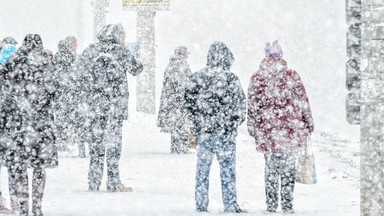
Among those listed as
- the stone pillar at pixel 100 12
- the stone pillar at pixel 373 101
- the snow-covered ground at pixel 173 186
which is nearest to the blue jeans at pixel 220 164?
the snow-covered ground at pixel 173 186

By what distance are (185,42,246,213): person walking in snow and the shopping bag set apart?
1.58 m

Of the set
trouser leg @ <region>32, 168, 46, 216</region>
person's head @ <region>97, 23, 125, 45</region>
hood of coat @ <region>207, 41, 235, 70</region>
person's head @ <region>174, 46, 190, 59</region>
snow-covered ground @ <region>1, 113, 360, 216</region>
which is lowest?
snow-covered ground @ <region>1, 113, 360, 216</region>

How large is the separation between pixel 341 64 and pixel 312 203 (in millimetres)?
38205

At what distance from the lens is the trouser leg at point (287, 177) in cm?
674

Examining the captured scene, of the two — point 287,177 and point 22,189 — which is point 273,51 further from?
point 22,189

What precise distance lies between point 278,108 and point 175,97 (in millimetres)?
5125

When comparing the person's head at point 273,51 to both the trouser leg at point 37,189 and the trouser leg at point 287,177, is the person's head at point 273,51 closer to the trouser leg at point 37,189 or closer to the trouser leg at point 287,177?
the trouser leg at point 287,177

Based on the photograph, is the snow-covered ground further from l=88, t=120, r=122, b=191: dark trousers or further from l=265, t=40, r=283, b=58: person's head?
l=265, t=40, r=283, b=58: person's head

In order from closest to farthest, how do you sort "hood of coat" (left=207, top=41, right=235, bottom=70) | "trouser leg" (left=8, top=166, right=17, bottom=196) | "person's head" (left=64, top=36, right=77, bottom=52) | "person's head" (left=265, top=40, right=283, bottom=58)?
"trouser leg" (left=8, top=166, right=17, bottom=196) < "hood of coat" (left=207, top=41, right=235, bottom=70) < "person's head" (left=265, top=40, right=283, bottom=58) < "person's head" (left=64, top=36, right=77, bottom=52)

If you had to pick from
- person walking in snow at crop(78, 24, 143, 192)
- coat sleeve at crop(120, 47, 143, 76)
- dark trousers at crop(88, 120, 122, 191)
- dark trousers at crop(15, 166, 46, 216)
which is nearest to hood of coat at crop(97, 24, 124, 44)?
person walking in snow at crop(78, 24, 143, 192)

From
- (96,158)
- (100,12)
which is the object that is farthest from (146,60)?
Result: (96,158)

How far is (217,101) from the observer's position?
667cm

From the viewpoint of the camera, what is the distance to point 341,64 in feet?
147

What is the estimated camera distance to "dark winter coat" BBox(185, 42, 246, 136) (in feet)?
21.9
